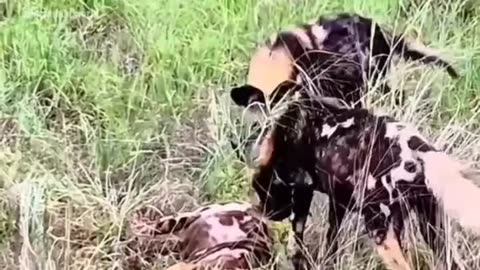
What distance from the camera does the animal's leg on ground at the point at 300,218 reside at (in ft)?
3.64

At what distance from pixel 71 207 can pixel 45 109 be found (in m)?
0.10

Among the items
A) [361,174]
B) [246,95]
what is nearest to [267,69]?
[246,95]

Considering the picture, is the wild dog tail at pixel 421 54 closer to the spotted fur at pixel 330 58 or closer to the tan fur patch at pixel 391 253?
the spotted fur at pixel 330 58

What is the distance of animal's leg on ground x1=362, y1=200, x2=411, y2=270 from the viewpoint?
1087mm

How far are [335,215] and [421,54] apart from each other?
172 mm

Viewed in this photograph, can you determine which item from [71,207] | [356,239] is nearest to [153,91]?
[71,207]

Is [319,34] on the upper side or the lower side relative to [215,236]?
upper

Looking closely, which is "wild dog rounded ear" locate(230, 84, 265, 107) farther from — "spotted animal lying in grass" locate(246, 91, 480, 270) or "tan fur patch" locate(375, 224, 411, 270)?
"tan fur patch" locate(375, 224, 411, 270)

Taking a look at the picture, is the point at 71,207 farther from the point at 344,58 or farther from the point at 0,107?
the point at 344,58

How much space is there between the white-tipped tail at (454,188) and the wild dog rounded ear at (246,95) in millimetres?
161

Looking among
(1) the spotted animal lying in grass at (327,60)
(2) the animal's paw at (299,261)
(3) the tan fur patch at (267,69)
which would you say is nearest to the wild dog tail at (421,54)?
(1) the spotted animal lying in grass at (327,60)

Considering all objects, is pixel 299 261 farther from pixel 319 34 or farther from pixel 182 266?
pixel 319 34

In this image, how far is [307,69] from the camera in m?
1.12

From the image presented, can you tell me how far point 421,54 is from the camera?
1.11m
